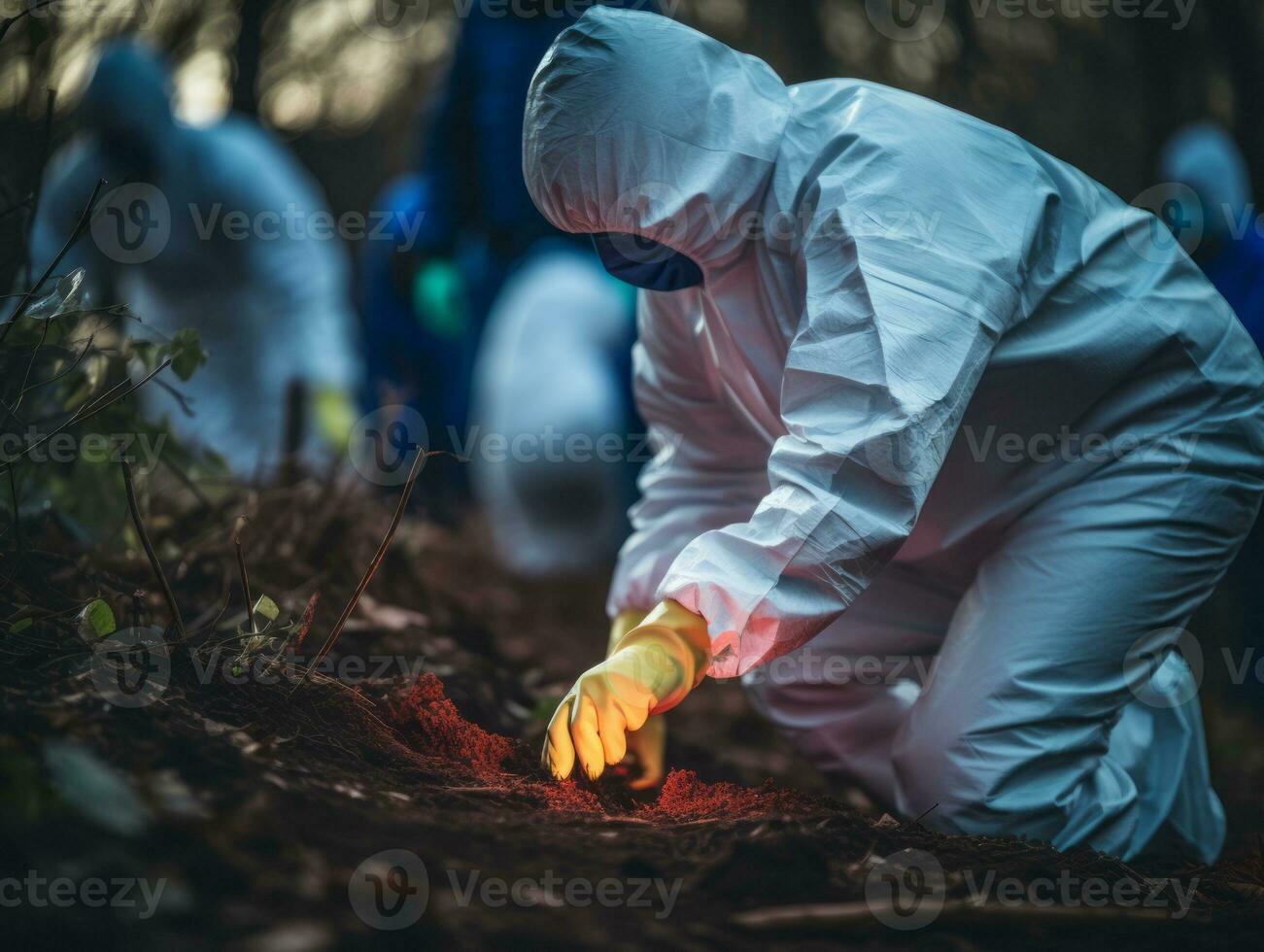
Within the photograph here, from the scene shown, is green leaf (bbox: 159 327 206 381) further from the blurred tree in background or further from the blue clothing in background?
the blue clothing in background

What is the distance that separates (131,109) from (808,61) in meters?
4.40

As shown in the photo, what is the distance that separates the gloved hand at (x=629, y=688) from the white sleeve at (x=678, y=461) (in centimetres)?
59

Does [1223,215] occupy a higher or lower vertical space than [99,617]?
lower

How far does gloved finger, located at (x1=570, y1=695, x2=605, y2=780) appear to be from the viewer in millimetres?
1523

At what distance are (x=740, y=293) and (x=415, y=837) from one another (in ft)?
3.48

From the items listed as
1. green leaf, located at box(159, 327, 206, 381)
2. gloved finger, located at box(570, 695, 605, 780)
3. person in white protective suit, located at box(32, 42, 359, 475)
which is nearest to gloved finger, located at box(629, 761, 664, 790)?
gloved finger, located at box(570, 695, 605, 780)

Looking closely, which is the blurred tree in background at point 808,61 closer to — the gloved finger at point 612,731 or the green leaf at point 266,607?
the green leaf at point 266,607

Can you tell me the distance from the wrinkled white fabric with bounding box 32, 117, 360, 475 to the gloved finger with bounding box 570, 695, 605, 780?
340 cm

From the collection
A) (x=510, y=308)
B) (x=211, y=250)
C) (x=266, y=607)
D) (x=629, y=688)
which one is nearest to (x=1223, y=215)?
(x=510, y=308)

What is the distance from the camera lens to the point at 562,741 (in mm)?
1558

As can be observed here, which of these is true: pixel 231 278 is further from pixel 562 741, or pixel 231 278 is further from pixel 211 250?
pixel 562 741

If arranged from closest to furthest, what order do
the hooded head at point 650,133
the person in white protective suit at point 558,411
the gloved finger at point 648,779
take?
the hooded head at point 650,133 < the gloved finger at point 648,779 < the person in white protective suit at point 558,411

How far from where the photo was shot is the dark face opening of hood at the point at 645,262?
5.98 feet

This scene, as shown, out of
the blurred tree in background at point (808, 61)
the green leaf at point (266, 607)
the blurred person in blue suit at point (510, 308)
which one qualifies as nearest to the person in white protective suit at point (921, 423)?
the green leaf at point (266, 607)
